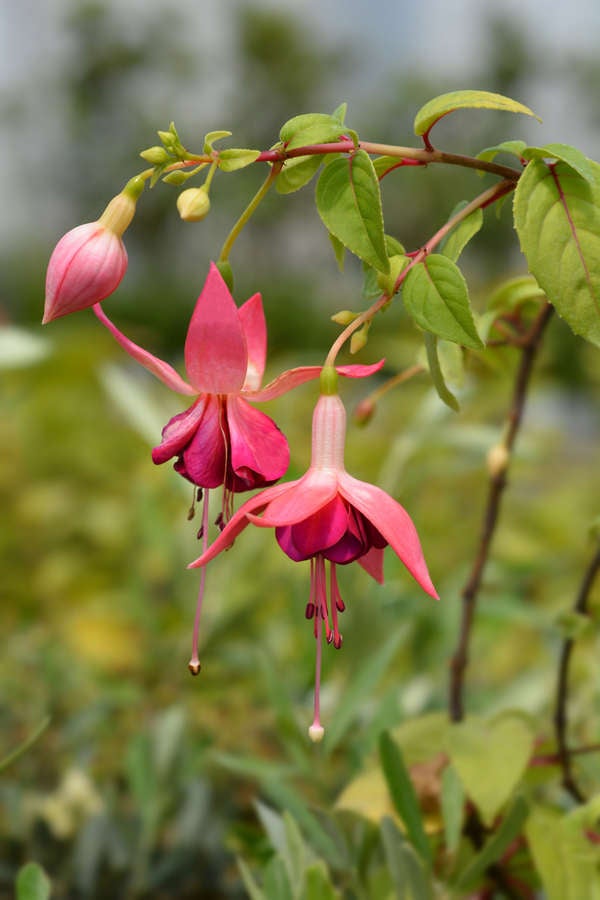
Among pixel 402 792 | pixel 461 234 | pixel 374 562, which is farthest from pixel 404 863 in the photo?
pixel 461 234

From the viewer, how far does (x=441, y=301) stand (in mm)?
275

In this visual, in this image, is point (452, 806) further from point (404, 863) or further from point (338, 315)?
point (338, 315)

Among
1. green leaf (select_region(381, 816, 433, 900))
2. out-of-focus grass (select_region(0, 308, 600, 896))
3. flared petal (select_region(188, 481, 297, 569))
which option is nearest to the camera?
flared petal (select_region(188, 481, 297, 569))

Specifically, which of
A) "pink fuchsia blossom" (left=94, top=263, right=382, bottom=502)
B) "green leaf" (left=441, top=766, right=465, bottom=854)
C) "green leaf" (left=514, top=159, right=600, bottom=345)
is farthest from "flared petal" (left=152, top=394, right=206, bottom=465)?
"green leaf" (left=441, top=766, right=465, bottom=854)

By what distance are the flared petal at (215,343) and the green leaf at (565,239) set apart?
0.09 meters

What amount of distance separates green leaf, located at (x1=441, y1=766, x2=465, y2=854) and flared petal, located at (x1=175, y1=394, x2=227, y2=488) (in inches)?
7.9

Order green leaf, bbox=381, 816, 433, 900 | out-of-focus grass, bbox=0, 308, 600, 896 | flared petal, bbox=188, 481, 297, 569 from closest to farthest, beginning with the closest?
flared petal, bbox=188, 481, 297, 569 → green leaf, bbox=381, 816, 433, 900 → out-of-focus grass, bbox=0, 308, 600, 896

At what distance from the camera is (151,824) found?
1.76 feet

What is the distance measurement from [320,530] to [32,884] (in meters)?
0.18

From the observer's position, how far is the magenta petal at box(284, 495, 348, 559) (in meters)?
0.27

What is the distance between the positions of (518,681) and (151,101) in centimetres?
1177

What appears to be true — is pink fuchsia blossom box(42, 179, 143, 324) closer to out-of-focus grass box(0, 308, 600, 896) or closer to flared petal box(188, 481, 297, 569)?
flared petal box(188, 481, 297, 569)

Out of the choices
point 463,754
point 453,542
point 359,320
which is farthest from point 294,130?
point 453,542

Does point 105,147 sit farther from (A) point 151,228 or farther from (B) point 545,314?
(B) point 545,314
